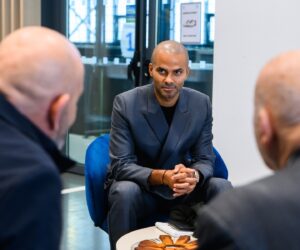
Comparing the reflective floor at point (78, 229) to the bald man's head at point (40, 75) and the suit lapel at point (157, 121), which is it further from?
the bald man's head at point (40, 75)

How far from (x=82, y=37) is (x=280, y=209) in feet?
16.8

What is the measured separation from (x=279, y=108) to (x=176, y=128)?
192cm

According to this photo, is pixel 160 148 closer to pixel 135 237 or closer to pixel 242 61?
pixel 135 237

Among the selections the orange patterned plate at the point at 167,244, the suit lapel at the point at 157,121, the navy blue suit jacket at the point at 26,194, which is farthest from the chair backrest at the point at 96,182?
the navy blue suit jacket at the point at 26,194

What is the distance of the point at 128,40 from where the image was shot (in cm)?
558

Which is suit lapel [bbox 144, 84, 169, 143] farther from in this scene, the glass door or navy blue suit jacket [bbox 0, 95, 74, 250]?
navy blue suit jacket [bbox 0, 95, 74, 250]

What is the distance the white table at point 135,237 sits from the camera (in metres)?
2.38

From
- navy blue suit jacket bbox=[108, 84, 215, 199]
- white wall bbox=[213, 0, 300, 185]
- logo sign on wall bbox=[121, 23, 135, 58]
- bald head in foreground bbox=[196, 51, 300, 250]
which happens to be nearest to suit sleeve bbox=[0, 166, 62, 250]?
bald head in foreground bbox=[196, 51, 300, 250]

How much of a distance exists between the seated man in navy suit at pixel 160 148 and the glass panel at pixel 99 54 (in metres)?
2.38

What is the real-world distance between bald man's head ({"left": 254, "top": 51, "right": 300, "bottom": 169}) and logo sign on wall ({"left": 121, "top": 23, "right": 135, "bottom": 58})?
14.1 ft

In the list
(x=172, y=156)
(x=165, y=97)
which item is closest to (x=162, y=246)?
(x=172, y=156)

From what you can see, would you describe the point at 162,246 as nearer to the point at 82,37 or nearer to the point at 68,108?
the point at 68,108

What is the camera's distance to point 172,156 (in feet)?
10.2

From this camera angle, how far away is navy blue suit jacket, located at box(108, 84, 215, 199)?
3.05 metres
